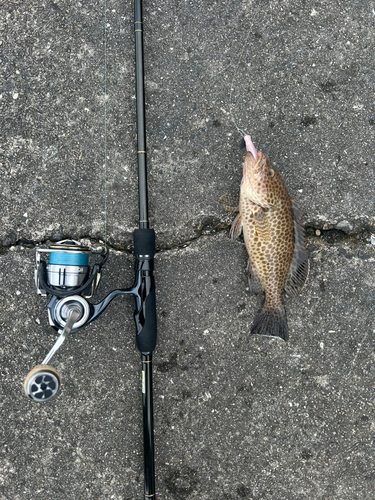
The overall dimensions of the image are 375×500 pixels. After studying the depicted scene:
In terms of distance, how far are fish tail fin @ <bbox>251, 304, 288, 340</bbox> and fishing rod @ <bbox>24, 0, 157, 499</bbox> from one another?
70 centimetres

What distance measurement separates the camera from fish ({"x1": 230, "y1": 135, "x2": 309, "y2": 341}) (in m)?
2.54

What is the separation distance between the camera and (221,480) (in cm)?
276

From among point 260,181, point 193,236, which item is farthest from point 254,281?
point 260,181

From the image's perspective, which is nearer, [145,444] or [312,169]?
[145,444]

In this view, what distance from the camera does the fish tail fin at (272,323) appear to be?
266 cm

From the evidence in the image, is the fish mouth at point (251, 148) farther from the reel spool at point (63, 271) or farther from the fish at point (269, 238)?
the reel spool at point (63, 271)

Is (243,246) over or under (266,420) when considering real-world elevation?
over

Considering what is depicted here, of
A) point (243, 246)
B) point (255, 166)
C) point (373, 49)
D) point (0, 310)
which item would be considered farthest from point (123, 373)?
point (373, 49)

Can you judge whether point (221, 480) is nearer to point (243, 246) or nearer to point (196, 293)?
point (196, 293)

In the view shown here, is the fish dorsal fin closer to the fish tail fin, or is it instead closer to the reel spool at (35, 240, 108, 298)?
the fish tail fin

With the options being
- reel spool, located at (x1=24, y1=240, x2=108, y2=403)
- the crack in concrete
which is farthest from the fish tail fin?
reel spool, located at (x1=24, y1=240, x2=108, y2=403)

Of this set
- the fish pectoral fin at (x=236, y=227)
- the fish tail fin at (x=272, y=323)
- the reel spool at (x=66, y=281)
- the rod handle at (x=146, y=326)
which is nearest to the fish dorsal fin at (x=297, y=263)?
the fish tail fin at (x=272, y=323)

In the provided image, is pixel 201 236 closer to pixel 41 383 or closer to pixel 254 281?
pixel 254 281

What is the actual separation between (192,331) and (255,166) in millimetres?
1207
